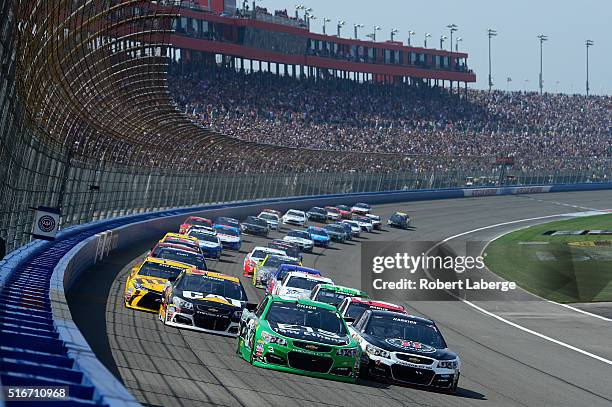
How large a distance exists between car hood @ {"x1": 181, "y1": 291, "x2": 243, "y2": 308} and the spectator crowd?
6037 centimetres

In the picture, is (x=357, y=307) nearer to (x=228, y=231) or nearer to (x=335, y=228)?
(x=228, y=231)

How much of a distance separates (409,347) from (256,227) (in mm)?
41582

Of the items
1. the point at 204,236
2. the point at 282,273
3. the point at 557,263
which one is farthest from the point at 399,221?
the point at 282,273

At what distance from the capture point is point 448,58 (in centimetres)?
14112

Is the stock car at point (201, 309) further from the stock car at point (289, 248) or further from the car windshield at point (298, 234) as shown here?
the car windshield at point (298, 234)

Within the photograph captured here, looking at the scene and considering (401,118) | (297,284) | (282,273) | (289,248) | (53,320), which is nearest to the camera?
(53,320)

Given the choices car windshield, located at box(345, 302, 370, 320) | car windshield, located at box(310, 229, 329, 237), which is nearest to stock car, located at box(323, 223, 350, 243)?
car windshield, located at box(310, 229, 329, 237)

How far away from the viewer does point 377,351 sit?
17547mm

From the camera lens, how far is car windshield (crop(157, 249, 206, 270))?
28.5 metres

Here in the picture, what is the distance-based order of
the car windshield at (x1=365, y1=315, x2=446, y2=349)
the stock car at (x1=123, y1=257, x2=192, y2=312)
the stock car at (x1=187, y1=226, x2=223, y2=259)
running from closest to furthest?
the car windshield at (x1=365, y1=315, x2=446, y2=349), the stock car at (x1=123, y1=257, x2=192, y2=312), the stock car at (x1=187, y1=226, x2=223, y2=259)

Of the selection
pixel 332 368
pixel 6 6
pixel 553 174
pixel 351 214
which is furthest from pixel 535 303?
pixel 553 174

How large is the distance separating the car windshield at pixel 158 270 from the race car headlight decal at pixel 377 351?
7.76 metres

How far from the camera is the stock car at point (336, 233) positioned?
5909cm

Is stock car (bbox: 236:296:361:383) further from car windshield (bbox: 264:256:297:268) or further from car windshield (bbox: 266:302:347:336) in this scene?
car windshield (bbox: 264:256:297:268)
